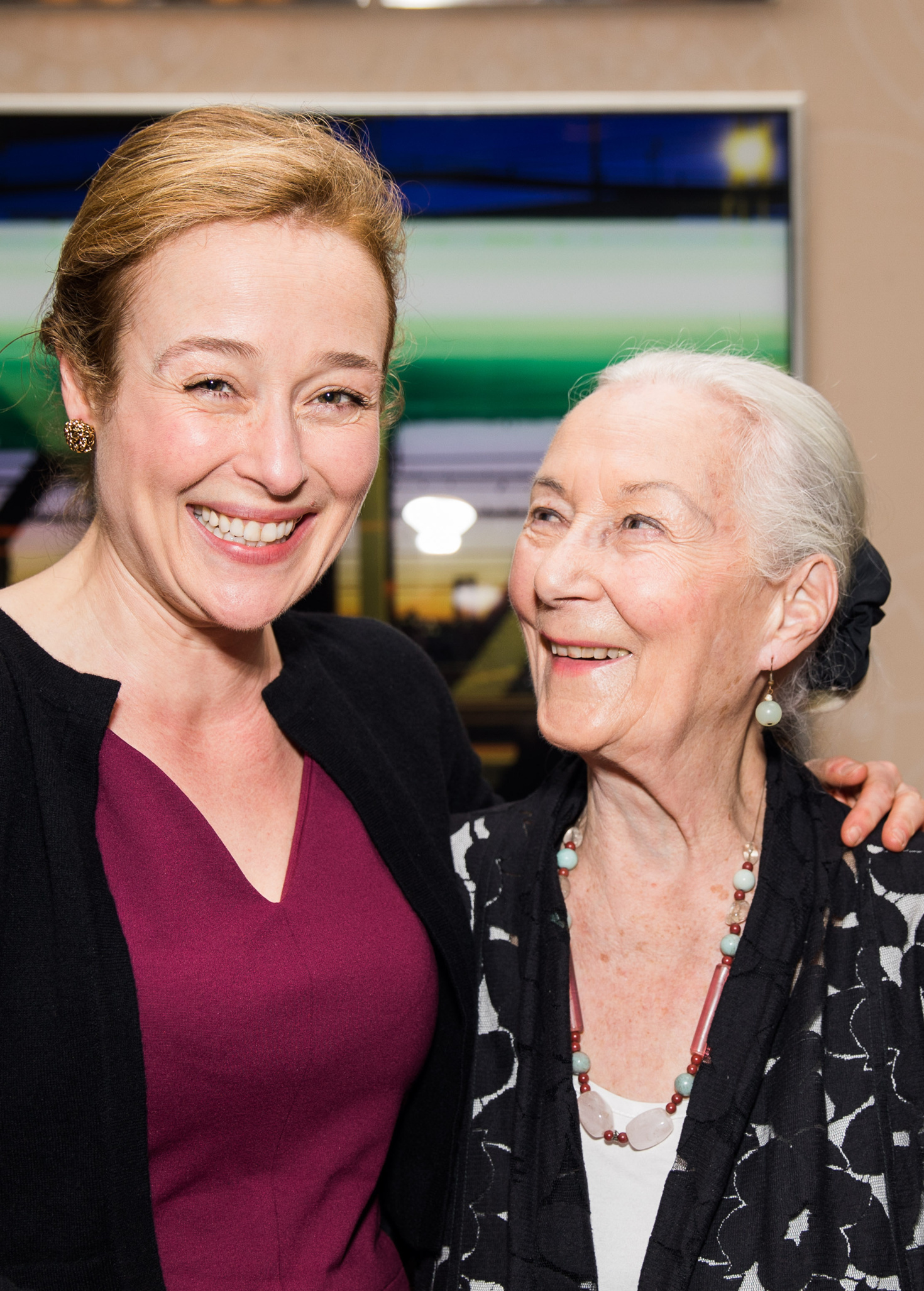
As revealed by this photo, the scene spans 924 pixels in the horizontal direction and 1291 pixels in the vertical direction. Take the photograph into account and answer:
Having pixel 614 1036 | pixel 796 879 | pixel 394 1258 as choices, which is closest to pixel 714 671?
pixel 796 879

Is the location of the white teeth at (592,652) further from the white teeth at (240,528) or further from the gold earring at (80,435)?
the gold earring at (80,435)

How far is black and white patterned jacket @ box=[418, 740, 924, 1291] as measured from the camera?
1.21m

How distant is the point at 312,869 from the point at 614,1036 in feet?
1.40

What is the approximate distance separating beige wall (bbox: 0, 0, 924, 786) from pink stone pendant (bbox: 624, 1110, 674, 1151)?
1525 millimetres

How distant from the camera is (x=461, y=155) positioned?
8.63 ft

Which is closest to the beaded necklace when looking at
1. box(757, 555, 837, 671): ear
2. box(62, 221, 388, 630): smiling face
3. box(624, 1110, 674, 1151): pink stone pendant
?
box(624, 1110, 674, 1151): pink stone pendant

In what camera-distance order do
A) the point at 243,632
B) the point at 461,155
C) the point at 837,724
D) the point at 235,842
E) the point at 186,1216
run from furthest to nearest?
the point at 461,155 < the point at 837,724 < the point at 243,632 < the point at 235,842 < the point at 186,1216

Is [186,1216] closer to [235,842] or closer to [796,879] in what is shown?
[235,842]

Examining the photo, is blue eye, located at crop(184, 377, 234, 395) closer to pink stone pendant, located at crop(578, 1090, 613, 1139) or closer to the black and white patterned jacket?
the black and white patterned jacket

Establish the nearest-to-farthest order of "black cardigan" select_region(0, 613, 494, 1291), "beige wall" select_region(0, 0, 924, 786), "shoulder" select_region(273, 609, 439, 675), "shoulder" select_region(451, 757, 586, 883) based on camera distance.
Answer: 1. "black cardigan" select_region(0, 613, 494, 1291)
2. "shoulder" select_region(451, 757, 586, 883)
3. "shoulder" select_region(273, 609, 439, 675)
4. "beige wall" select_region(0, 0, 924, 786)

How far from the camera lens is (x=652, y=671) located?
1343mm

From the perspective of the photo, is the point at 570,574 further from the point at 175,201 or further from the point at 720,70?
the point at 720,70

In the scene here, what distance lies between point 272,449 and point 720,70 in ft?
6.63

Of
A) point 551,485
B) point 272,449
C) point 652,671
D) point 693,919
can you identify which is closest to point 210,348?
point 272,449
